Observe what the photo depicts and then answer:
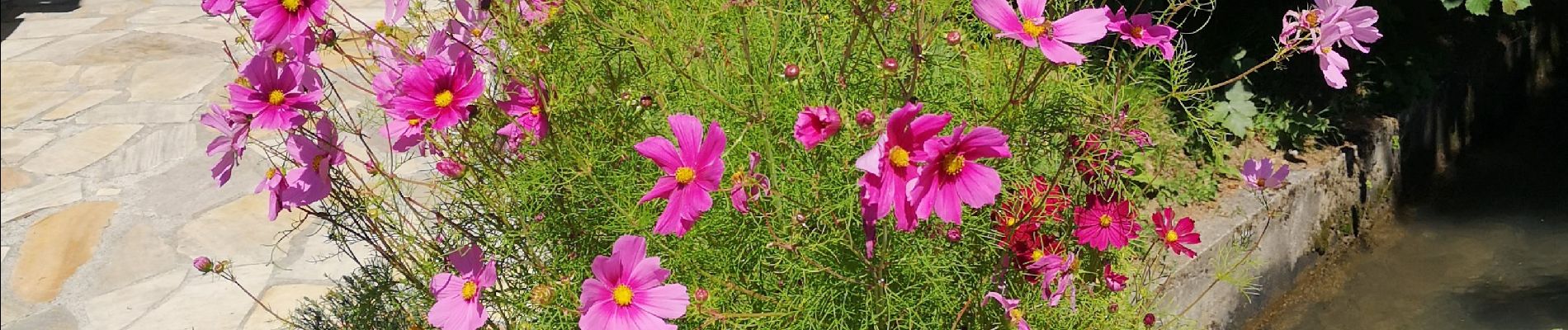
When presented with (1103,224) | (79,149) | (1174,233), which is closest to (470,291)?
(1103,224)

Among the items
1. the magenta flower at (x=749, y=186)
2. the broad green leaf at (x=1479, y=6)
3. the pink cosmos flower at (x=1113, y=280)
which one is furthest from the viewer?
the broad green leaf at (x=1479, y=6)

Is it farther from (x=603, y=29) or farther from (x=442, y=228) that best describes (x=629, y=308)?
(x=442, y=228)

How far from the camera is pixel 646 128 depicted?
174cm

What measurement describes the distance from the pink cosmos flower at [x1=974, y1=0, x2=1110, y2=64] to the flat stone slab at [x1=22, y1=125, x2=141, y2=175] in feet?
11.2

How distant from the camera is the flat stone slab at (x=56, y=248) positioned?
2930 mm

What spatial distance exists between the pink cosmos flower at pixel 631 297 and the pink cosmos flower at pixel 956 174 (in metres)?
0.34

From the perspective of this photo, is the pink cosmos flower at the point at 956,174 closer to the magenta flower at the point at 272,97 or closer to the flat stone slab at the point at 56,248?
the magenta flower at the point at 272,97

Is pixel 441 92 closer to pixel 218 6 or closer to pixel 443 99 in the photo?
pixel 443 99

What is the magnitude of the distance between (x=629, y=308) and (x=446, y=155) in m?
0.59

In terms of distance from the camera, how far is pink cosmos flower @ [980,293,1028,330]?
5.46 ft

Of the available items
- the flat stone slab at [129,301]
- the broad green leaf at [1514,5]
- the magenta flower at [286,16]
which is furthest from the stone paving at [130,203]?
Answer: the broad green leaf at [1514,5]

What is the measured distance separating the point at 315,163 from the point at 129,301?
150 centimetres

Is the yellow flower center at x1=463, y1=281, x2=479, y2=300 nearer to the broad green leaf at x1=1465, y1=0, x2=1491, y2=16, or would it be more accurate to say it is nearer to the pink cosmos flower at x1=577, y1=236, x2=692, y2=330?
the pink cosmos flower at x1=577, y1=236, x2=692, y2=330

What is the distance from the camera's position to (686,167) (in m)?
1.36
